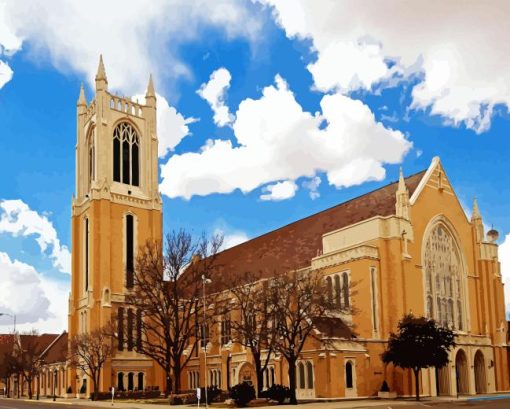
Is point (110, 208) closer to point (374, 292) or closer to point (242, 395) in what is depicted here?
point (374, 292)

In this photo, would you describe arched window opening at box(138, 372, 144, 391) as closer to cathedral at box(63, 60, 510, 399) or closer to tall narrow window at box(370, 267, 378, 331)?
cathedral at box(63, 60, 510, 399)

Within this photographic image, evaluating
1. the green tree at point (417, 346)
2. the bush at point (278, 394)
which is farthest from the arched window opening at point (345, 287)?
the bush at point (278, 394)

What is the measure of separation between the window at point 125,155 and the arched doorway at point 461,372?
140 ft

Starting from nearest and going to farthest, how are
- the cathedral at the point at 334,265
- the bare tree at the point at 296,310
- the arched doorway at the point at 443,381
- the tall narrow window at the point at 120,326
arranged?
the bare tree at the point at 296,310, the cathedral at the point at 334,265, the arched doorway at the point at 443,381, the tall narrow window at the point at 120,326

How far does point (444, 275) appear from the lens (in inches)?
2489

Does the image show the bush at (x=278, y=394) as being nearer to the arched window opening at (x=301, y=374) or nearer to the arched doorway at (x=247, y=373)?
the arched window opening at (x=301, y=374)

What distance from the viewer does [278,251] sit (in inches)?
2886

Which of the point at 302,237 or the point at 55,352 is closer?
the point at 302,237

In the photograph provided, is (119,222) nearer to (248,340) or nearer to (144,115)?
(144,115)

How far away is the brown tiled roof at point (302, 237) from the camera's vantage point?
63.7 m

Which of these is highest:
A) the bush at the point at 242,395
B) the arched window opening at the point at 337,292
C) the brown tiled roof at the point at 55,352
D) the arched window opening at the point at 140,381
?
the arched window opening at the point at 337,292

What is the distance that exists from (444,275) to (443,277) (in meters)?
0.31

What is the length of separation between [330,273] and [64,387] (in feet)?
131

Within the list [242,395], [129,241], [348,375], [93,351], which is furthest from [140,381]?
[242,395]
